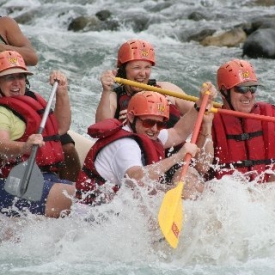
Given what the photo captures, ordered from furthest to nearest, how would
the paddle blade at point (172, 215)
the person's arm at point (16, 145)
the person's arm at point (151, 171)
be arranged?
the person's arm at point (16, 145)
the person's arm at point (151, 171)
the paddle blade at point (172, 215)

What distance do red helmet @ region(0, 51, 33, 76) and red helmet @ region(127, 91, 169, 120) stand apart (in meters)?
0.80

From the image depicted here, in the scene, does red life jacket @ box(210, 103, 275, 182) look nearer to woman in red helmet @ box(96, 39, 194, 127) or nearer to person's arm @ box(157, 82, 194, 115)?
woman in red helmet @ box(96, 39, 194, 127)

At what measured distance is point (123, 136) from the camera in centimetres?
533

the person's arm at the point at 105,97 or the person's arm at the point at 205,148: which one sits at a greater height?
the person's arm at the point at 105,97

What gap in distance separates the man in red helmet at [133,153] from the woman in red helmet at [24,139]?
0.65 feet

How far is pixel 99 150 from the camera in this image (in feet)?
17.7

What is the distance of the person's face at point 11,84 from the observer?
5.75 m

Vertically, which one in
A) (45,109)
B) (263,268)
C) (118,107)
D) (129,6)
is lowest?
(129,6)

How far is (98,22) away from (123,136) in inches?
416

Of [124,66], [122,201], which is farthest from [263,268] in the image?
[124,66]

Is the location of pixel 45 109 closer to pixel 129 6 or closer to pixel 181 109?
pixel 181 109

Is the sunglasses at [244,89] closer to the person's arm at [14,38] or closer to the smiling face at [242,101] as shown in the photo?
the smiling face at [242,101]

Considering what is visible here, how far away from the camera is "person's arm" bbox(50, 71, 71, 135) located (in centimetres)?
596

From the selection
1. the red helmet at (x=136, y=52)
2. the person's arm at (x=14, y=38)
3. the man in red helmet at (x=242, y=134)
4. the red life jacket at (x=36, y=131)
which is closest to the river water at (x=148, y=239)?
the man in red helmet at (x=242, y=134)
